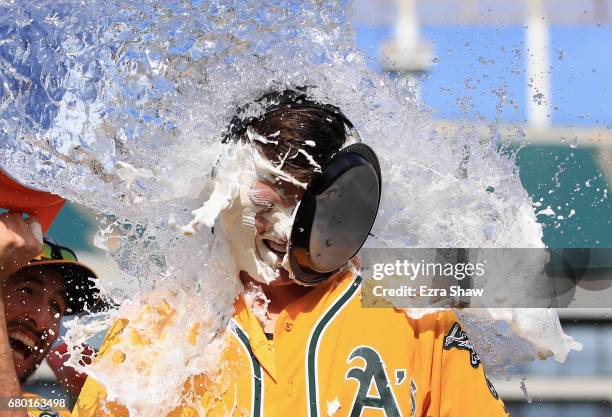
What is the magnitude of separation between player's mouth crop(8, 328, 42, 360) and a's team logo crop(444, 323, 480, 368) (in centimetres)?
143

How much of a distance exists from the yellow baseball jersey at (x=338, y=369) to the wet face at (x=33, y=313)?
951mm

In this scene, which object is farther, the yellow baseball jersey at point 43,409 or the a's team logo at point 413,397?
the yellow baseball jersey at point 43,409

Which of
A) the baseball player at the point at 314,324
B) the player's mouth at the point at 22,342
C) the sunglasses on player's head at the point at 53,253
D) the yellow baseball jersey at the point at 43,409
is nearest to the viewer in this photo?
the baseball player at the point at 314,324

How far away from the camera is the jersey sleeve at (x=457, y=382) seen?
1783 millimetres

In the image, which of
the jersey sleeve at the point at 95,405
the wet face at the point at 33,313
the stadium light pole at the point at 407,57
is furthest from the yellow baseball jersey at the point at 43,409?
the stadium light pole at the point at 407,57

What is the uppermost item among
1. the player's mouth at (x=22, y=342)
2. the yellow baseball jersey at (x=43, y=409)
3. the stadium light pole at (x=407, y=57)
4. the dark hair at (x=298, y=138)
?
the stadium light pole at (x=407, y=57)

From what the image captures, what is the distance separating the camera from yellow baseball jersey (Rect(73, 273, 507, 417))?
1708 mm

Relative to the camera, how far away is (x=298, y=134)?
172 centimetres

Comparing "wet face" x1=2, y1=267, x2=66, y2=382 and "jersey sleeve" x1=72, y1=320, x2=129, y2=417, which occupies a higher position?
"wet face" x1=2, y1=267, x2=66, y2=382

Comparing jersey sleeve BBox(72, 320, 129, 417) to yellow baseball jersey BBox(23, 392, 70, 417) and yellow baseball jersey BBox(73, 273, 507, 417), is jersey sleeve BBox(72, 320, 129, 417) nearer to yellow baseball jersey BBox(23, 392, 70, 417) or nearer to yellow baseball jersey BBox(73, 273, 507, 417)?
yellow baseball jersey BBox(73, 273, 507, 417)

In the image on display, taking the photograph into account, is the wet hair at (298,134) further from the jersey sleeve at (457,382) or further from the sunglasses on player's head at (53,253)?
the sunglasses on player's head at (53,253)

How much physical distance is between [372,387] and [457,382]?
0.19 m

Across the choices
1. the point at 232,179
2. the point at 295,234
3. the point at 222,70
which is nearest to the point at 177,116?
the point at 222,70

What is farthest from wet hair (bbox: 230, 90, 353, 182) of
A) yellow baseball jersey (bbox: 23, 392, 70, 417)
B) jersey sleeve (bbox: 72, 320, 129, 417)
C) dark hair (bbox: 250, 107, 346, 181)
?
yellow baseball jersey (bbox: 23, 392, 70, 417)
